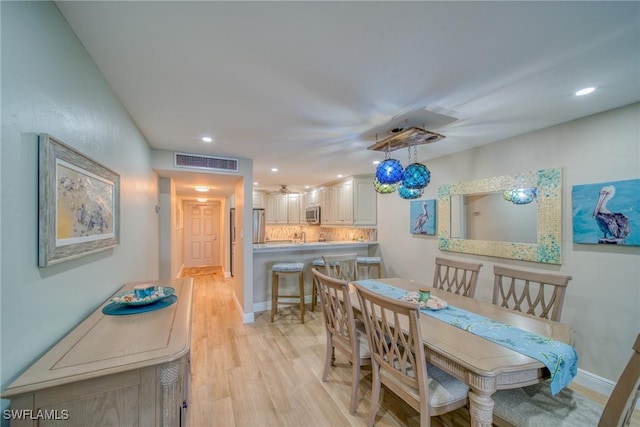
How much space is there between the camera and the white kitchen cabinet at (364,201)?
488cm

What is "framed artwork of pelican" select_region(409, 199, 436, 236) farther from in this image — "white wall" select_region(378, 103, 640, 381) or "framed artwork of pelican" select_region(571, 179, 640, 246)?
"framed artwork of pelican" select_region(571, 179, 640, 246)

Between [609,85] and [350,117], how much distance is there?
1.78m

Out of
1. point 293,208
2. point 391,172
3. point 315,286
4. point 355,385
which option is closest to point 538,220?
point 391,172

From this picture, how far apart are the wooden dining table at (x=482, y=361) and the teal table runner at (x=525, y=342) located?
0.05m

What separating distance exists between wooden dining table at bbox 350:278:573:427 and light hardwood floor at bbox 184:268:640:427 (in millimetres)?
807

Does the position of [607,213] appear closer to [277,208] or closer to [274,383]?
[274,383]

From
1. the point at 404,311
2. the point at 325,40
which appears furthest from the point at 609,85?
the point at 404,311

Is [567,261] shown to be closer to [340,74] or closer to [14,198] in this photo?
[340,74]

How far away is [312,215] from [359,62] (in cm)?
500

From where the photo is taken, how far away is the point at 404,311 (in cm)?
135

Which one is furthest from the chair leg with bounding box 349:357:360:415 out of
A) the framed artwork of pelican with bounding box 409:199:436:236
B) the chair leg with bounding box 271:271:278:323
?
the framed artwork of pelican with bounding box 409:199:436:236

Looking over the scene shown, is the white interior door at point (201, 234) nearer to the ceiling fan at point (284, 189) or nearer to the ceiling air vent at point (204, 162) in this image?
the ceiling fan at point (284, 189)

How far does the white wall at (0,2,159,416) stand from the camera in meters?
0.83

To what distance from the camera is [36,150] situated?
0.96 metres
